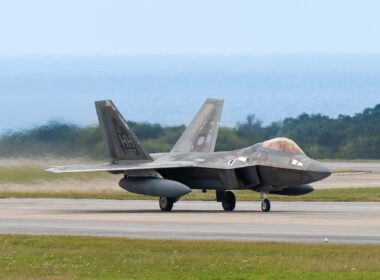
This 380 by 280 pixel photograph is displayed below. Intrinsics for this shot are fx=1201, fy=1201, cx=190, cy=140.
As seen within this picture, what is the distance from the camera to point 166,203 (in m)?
35.1

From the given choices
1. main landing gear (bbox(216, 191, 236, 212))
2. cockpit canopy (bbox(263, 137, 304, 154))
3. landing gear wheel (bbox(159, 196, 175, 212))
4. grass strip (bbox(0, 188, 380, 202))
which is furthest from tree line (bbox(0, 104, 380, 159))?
cockpit canopy (bbox(263, 137, 304, 154))

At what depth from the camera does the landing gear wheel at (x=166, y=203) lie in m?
34.9

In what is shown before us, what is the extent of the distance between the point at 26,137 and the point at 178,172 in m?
8.76

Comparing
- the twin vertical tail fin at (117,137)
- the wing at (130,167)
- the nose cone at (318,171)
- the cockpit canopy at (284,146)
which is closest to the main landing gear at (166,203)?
the wing at (130,167)

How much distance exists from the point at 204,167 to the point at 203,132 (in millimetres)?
3412

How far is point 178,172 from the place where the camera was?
36.0 m

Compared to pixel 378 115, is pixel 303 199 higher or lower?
lower

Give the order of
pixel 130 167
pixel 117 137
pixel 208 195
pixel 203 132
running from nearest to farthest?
pixel 130 167, pixel 117 137, pixel 203 132, pixel 208 195

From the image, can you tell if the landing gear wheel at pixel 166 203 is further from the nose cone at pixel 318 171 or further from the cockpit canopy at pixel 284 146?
the nose cone at pixel 318 171

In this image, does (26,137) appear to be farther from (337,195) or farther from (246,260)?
(246,260)

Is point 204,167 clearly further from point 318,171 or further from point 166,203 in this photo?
point 318,171

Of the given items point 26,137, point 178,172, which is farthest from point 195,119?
point 26,137

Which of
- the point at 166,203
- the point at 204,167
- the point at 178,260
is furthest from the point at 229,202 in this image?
the point at 178,260

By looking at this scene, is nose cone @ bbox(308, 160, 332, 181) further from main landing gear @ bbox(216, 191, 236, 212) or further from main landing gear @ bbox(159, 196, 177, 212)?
main landing gear @ bbox(159, 196, 177, 212)
